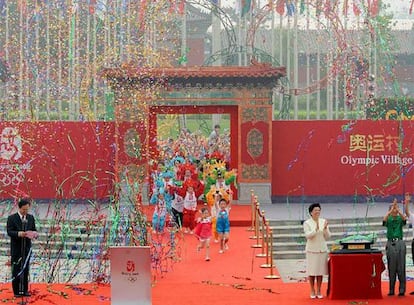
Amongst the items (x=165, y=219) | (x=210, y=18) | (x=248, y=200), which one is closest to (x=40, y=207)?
(x=248, y=200)

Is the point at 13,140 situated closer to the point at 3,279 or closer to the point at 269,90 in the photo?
the point at 269,90

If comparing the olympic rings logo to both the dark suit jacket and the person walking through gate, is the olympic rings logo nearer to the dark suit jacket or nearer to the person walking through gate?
the dark suit jacket

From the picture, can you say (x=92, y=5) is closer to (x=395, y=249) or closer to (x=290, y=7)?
(x=290, y=7)

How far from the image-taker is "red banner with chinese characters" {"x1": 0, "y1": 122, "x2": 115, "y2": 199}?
25125 mm

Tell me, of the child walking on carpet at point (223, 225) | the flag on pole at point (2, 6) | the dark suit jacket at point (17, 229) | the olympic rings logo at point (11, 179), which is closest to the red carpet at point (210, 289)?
the dark suit jacket at point (17, 229)

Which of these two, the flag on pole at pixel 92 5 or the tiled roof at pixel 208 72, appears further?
the flag on pole at pixel 92 5

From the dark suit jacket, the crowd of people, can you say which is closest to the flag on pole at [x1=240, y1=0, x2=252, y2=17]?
the crowd of people

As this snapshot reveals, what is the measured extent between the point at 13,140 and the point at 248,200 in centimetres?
568

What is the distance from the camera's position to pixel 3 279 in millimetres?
15875

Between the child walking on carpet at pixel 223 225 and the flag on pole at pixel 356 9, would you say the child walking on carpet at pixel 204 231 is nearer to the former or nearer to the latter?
the child walking on carpet at pixel 223 225

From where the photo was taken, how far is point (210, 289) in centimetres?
1434

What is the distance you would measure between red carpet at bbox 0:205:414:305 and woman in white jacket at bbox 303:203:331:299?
235 millimetres

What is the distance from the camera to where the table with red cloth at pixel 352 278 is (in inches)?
523

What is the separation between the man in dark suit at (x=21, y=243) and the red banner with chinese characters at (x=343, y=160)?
12329mm
